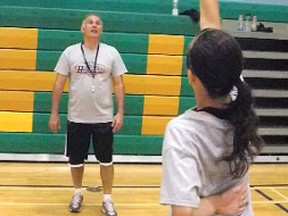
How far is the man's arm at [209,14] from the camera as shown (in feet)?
5.21

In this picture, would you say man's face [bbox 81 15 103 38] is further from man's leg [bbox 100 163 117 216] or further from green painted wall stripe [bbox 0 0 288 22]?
green painted wall stripe [bbox 0 0 288 22]

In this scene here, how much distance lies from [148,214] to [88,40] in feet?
4.97

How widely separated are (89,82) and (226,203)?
298 centimetres

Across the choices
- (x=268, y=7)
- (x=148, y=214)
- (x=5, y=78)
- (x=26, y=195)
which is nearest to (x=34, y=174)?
(x=26, y=195)

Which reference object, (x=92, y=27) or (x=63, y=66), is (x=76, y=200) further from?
(x=92, y=27)

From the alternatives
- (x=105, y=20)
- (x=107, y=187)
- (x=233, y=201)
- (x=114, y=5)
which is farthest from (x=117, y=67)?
(x=233, y=201)

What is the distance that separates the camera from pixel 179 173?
3.77ft

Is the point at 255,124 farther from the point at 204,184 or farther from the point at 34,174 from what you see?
the point at 34,174

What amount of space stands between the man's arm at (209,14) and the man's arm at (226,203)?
0.55 metres

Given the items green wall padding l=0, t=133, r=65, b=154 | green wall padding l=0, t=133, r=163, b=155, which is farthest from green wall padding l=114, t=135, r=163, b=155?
green wall padding l=0, t=133, r=65, b=154

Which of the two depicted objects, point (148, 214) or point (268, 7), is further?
point (268, 7)

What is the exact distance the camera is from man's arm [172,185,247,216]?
1.21 m

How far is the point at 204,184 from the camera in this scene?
48.2 inches

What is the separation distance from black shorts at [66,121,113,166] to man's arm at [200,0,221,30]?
102 inches
